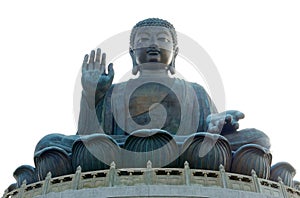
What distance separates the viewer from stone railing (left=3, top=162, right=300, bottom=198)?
27.8 ft

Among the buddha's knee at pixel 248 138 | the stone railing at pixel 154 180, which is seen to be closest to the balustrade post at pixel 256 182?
the stone railing at pixel 154 180

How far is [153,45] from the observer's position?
13078 millimetres

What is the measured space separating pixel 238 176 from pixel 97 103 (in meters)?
3.79

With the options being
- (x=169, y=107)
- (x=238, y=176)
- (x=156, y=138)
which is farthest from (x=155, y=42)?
(x=238, y=176)

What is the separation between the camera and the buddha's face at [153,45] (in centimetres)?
1310

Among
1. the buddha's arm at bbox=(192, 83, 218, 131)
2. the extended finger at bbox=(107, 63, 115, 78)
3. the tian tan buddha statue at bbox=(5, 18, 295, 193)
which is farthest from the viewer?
the buddha's arm at bbox=(192, 83, 218, 131)

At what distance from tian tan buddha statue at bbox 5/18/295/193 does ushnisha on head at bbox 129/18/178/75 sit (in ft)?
0.08

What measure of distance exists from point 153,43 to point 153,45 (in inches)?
3.3

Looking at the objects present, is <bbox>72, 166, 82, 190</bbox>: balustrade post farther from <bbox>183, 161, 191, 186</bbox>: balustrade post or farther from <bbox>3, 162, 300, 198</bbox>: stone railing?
<bbox>183, 161, 191, 186</bbox>: balustrade post

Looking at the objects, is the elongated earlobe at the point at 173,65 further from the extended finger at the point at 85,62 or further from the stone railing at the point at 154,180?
the stone railing at the point at 154,180

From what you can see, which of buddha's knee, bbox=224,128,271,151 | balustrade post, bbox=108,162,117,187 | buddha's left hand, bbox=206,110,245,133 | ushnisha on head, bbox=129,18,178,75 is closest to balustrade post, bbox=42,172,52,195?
balustrade post, bbox=108,162,117,187

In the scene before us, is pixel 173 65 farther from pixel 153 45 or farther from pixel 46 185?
pixel 46 185

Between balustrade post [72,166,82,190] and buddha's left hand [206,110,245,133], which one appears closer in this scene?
balustrade post [72,166,82,190]

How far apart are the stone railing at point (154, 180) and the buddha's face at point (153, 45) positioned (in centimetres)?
497
